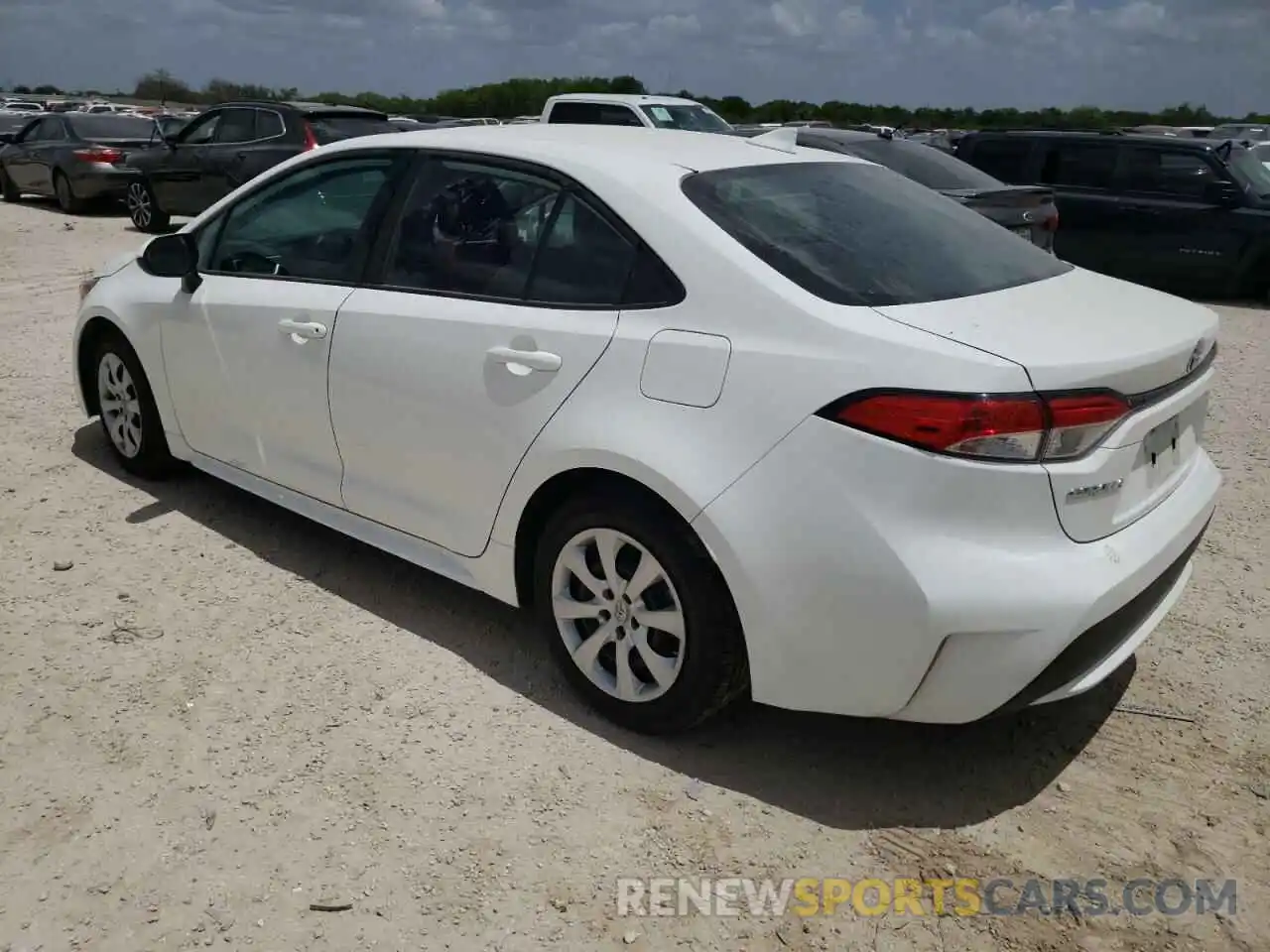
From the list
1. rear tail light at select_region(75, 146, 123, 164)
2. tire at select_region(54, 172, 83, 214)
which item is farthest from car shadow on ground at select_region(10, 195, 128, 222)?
rear tail light at select_region(75, 146, 123, 164)

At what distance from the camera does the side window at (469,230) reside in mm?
3352

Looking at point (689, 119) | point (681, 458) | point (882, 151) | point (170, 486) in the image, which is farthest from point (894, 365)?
point (689, 119)

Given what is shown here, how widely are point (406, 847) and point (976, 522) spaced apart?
1608 mm

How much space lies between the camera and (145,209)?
1469 cm

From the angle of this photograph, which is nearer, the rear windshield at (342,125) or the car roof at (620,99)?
the rear windshield at (342,125)

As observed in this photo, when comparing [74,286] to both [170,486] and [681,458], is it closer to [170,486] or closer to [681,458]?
[170,486]

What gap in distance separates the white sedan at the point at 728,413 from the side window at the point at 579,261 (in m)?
0.01

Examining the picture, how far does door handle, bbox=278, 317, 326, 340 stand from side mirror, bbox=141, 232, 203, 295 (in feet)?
2.33

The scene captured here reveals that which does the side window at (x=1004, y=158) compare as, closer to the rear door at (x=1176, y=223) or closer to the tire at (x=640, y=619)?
the rear door at (x=1176, y=223)

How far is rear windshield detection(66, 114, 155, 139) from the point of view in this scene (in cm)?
1700

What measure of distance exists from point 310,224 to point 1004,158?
10.2 m

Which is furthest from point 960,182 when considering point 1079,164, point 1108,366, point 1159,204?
point 1108,366

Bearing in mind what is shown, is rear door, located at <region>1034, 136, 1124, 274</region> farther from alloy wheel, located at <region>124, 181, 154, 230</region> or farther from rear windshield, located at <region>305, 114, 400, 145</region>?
alloy wheel, located at <region>124, 181, 154, 230</region>

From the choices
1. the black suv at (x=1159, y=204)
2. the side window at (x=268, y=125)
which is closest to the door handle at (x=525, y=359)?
→ the black suv at (x=1159, y=204)
